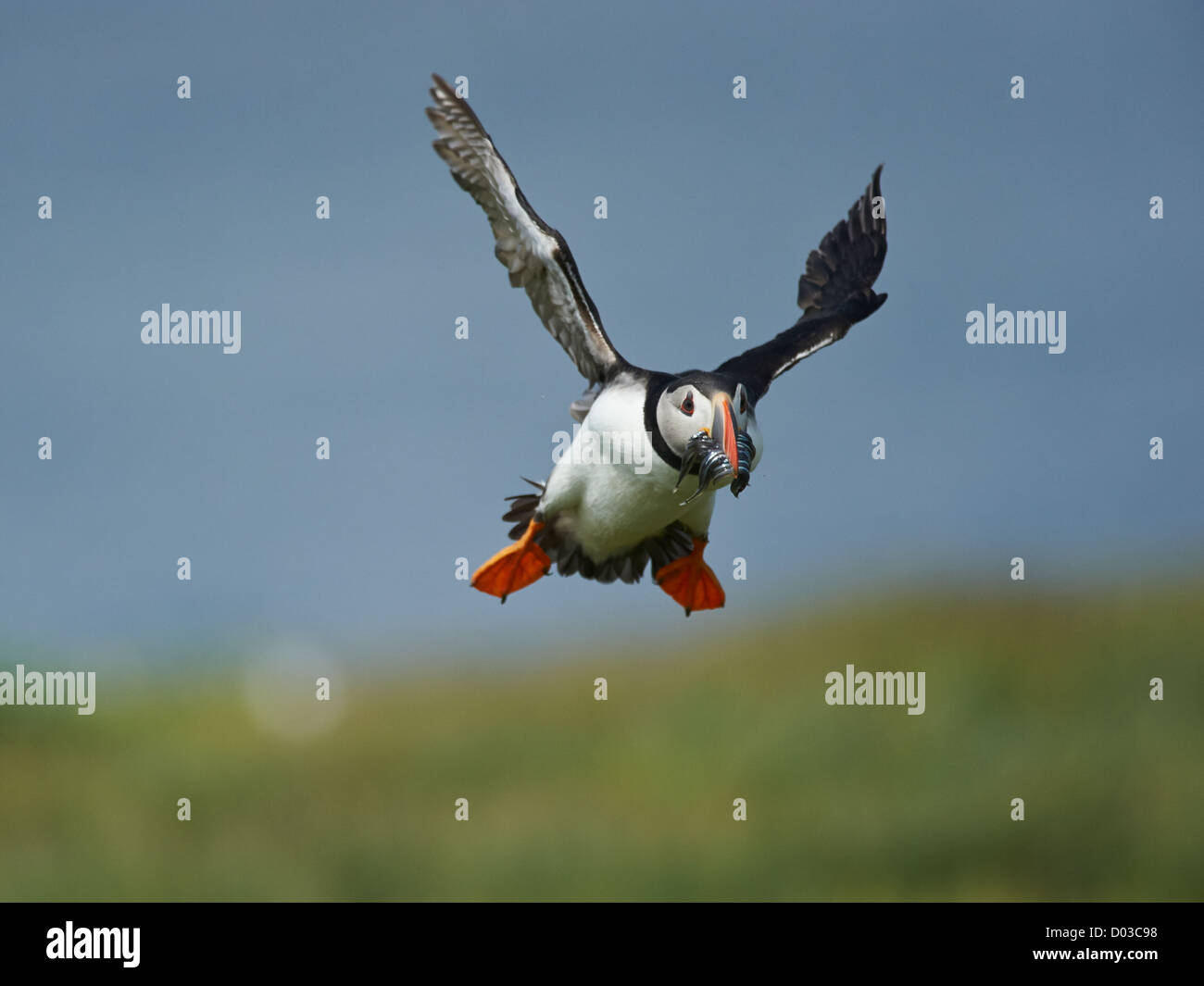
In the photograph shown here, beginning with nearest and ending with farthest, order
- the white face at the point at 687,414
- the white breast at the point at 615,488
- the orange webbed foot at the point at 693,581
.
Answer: the white face at the point at 687,414 < the white breast at the point at 615,488 < the orange webbed foot at the point at 693,581

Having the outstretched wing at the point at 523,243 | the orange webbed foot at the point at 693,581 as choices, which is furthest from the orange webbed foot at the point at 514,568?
the outstretched wing at the point at 523,243

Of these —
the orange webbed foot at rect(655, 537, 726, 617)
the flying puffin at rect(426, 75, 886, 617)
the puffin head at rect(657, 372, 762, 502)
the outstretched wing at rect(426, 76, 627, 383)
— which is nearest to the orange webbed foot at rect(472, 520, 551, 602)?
the flying puffin at rect(426, 75, 886, 617)

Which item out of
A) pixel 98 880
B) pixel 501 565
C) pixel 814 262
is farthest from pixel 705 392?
pixel 98 880

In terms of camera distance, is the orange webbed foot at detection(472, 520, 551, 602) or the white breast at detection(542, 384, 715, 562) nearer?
the white breast at detection(542, 384, 715, 562)

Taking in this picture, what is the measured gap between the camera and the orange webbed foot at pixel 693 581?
1577 centimetres

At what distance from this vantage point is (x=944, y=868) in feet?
93.3

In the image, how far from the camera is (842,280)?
1828cm

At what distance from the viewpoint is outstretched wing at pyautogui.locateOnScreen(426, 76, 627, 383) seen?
552 inches

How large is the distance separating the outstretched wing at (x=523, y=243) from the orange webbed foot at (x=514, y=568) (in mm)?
1792

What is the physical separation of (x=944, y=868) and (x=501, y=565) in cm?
1616

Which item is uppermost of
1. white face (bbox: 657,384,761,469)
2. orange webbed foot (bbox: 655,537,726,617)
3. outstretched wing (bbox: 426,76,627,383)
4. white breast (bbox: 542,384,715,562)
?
outstretched wing (bbox: 426,76,627,383)

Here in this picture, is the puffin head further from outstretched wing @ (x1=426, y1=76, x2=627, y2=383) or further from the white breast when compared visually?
outstretched wing @ (x1=426, y1=76, x2=627, y2=383)

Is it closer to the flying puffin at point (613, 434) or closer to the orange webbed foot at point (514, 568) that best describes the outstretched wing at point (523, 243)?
the flying puffin at point (613, 434)

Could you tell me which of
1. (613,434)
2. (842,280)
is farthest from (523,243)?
(842,280)
